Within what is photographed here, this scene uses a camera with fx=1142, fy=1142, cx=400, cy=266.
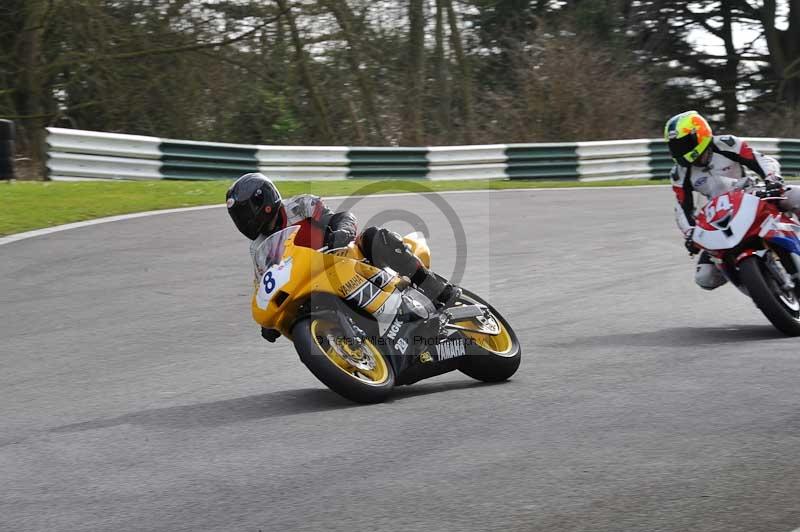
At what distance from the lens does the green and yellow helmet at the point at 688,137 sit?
28.7 ft

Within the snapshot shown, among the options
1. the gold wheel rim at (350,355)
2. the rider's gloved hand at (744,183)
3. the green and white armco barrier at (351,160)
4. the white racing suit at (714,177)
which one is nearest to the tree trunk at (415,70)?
the green and white armco barrier at (351,160)

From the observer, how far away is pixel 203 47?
21547mm

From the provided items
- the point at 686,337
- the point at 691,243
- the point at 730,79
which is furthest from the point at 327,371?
the point at 730,79

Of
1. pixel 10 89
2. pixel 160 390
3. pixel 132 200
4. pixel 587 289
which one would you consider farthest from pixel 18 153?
pixel 160 390

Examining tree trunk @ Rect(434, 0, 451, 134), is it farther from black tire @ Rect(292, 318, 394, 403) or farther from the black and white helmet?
black tire @ Rect(292, 318, 394, 403)

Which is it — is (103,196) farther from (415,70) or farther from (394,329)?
(415,70)

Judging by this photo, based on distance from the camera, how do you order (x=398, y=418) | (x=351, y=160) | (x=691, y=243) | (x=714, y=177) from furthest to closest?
(x=351, y=160) → (x=714, y=177) → (x=691, y=243) → (x=398, y=418)

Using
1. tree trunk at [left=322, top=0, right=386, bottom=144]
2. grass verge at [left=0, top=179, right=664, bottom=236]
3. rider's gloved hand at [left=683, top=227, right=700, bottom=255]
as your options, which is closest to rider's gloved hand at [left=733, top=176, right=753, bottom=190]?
rider's gloved hand at [left=683, top=227, right=700, bottom=255]

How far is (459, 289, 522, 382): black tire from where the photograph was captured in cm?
685

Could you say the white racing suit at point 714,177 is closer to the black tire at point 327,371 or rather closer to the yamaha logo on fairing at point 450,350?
the yamaha logo on fairing at point 450,350

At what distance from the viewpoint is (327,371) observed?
239 inches

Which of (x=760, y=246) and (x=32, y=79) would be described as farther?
(x=32, y=79)

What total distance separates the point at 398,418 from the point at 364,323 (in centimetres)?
76

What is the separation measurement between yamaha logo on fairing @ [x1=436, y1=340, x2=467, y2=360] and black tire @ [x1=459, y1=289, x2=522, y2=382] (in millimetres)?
53
